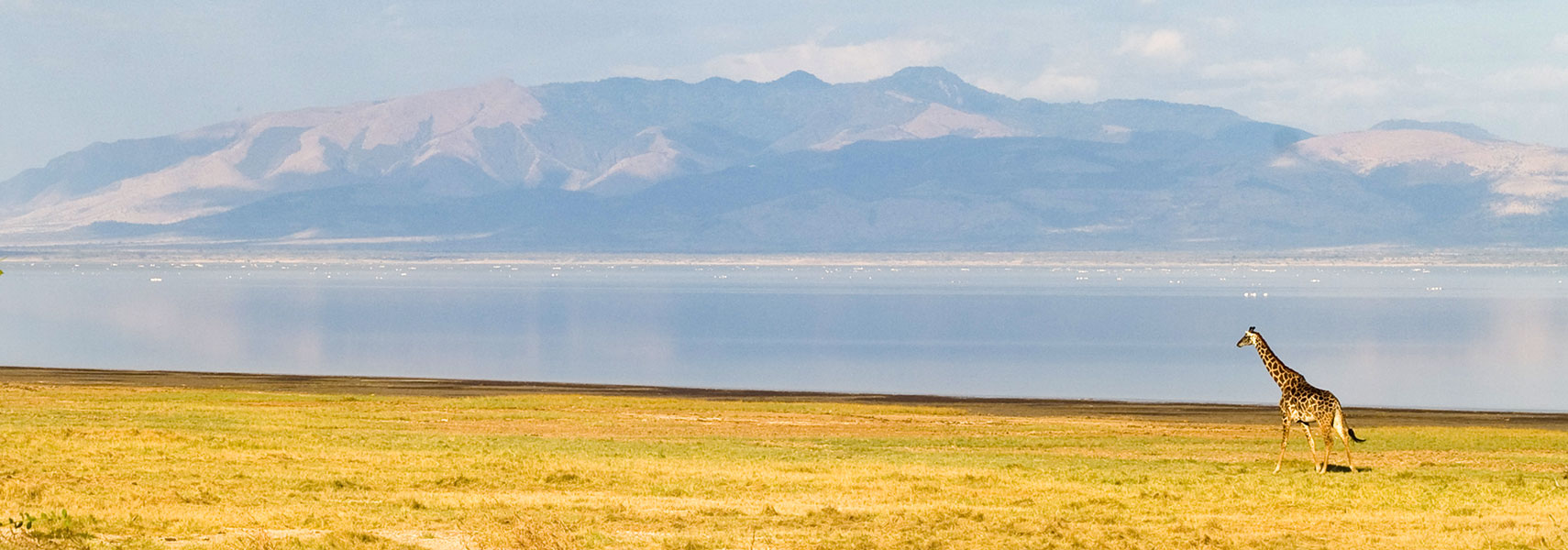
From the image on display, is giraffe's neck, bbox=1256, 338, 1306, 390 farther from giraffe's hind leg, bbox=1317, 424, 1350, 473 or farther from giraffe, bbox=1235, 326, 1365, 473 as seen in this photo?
giraffe's hind leg, bbox=1317, 424, 1350, 473

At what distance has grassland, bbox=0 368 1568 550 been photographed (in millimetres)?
18078

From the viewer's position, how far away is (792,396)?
56.9 metres

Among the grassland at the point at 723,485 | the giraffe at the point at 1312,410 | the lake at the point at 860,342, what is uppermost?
the lake at the point at 860,342

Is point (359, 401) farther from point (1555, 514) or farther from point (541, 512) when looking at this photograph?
point (1555, 514)

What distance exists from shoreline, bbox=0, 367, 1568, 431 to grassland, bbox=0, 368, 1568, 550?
8961 millimetres

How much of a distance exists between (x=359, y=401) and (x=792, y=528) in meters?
27.7

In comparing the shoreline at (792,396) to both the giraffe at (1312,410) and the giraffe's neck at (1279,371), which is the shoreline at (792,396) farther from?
the giraffe at (1312,410)

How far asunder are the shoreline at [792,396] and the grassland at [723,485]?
8.96m

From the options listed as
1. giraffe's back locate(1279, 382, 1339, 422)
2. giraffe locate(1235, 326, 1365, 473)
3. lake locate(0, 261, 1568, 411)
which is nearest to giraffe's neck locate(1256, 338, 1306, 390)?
giraffe locate(1235, 326, 1365, 473)

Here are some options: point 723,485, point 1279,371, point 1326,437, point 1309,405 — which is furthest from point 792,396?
point 723,485

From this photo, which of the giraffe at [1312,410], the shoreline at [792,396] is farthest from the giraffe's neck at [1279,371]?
the shoreline at [792,396]

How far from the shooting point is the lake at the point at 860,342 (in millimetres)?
70938

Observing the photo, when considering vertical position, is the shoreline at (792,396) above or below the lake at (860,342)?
below

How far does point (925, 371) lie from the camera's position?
76.6m
